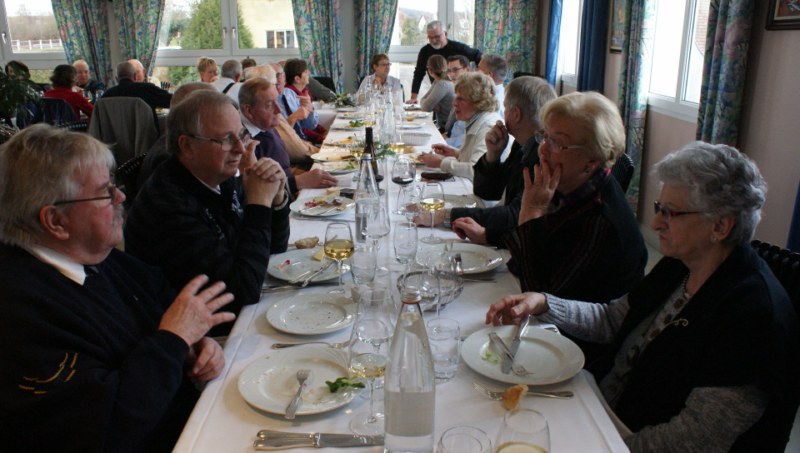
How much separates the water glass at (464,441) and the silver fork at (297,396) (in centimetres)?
33

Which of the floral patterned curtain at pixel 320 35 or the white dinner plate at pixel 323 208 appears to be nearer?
the white dinner plate at pixel 323 208

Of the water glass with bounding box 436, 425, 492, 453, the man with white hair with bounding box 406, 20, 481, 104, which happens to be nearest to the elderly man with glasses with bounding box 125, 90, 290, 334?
the water glass with bounding box 436, 425, 492, 453

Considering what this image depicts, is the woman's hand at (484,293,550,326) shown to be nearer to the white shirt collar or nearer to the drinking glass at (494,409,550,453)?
the drinking glass at (494,409,550,453)

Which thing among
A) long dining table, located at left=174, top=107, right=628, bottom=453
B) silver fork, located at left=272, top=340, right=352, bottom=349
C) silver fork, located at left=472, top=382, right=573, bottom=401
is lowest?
long dining table, located at left=174, top=107, right=628, bottom=453

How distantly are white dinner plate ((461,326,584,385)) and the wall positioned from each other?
2.35 meters

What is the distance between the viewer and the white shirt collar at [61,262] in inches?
51.4

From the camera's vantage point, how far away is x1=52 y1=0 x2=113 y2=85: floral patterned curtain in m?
8.87

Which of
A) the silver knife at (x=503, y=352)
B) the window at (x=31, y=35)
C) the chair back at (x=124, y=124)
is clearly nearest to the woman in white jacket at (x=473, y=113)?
the silver knife at (x=503, y=352)

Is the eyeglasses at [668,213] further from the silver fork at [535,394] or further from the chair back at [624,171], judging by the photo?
the chair back at [624,171]

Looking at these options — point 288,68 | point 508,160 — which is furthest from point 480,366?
point 288,68

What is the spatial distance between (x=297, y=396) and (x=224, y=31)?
8771mm

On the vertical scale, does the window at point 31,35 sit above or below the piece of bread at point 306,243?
above

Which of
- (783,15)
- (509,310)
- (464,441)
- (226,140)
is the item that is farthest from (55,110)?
(464,441)

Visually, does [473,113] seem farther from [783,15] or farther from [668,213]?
[668,213]
